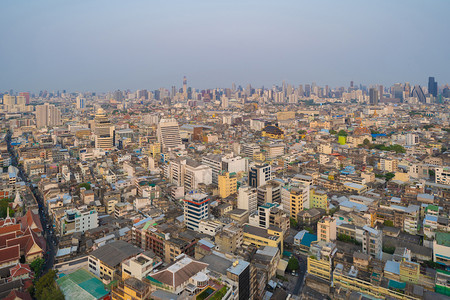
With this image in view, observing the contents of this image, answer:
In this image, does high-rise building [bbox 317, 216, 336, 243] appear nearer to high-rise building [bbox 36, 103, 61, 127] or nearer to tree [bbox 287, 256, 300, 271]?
tree [bbox 287, 256, 300, 271]

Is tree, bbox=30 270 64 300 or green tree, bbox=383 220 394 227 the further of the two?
green tree, bbox=383 220 394 227

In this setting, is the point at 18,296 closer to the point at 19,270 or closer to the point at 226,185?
the point at 19,270

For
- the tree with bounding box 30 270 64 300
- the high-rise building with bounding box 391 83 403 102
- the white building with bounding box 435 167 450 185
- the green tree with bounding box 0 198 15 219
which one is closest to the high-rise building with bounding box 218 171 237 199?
the tree with bounding box 30 270 64 300

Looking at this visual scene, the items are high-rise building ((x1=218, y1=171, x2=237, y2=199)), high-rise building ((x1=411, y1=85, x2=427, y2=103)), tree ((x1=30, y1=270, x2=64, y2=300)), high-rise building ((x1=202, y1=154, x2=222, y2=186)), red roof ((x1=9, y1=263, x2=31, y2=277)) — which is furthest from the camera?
high-rise building ((x1=411, y1=85, x2=427, y2=103))

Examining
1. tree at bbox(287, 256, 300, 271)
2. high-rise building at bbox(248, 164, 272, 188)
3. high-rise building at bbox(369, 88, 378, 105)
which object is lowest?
tree at bbox(287, 256, 300, 271)

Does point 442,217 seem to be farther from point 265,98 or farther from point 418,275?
point 265,98

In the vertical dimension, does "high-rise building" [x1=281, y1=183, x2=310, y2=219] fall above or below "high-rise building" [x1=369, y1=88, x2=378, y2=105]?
below

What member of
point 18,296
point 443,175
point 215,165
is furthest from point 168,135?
point 443,175
